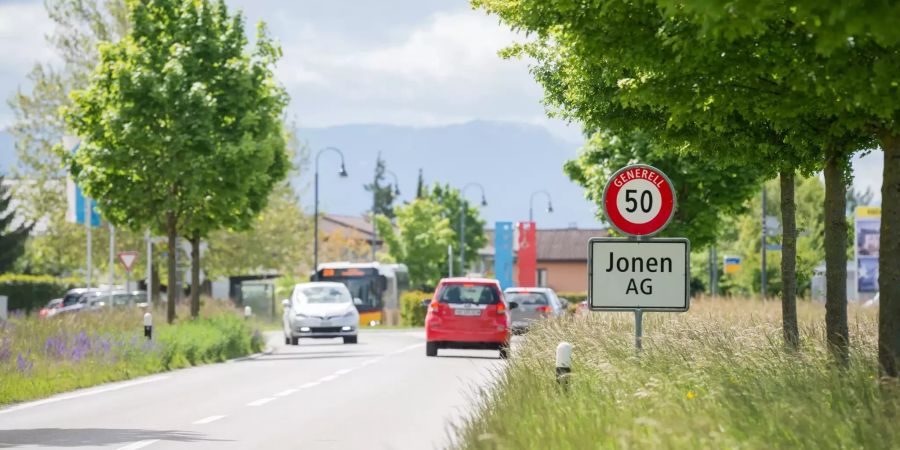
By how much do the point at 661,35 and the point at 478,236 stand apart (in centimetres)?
11478

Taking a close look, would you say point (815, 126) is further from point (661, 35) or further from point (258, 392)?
point (258, 392)

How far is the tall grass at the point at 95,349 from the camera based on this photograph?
2120 cm

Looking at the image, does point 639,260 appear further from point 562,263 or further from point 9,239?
point 562,263

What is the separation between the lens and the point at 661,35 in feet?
36.1

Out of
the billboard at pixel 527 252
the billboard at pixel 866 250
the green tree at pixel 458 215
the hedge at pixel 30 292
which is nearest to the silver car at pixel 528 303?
the billboard at pixel 866 250

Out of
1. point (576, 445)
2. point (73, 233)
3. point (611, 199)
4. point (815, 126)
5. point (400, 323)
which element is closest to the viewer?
point (576, 445)

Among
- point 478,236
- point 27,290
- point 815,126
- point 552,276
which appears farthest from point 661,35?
point 552,276

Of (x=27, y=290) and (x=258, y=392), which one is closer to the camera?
(x=258, y=392)

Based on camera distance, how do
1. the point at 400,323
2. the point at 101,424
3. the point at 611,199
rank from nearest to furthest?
the point at 611,199
the point at 101,424
the point at 400,323

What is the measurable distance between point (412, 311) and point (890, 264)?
54865 mm

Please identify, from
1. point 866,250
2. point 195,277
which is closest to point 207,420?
point 195,277

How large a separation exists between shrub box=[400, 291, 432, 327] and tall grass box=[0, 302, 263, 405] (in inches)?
1200

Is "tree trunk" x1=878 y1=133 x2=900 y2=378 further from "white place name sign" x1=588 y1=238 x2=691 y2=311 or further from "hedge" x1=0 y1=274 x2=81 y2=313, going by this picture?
"hedge" x1=0 y1=274 x2=81 y2=313

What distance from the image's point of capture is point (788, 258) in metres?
18.2
